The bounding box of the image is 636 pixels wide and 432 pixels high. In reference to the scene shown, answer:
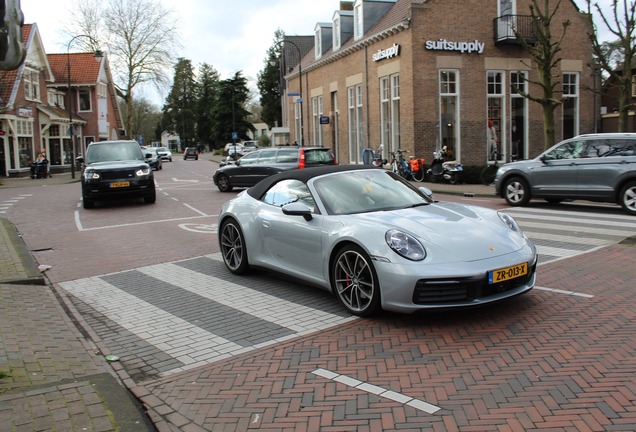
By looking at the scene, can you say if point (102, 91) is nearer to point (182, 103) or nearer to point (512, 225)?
point (512, 225)

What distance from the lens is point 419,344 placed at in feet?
15.7

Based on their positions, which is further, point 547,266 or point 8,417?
point 547,266

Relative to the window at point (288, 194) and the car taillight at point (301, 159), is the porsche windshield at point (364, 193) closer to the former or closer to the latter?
the window at point (288, 194)

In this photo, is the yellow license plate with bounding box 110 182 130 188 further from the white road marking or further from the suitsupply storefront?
the white road marking

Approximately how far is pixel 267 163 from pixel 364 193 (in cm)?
1438

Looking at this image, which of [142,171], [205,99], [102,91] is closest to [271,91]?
[205,99]

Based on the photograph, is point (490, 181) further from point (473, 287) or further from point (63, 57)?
point (63, 57)

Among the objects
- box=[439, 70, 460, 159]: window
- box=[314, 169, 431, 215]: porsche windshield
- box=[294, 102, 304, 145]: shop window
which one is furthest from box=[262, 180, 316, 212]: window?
box=[294, 102, 304, 145]: shop window

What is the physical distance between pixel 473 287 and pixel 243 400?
7.32 feet

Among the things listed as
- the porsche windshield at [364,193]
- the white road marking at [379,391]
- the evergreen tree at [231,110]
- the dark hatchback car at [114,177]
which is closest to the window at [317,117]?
the dark hatchback car at [114,177]

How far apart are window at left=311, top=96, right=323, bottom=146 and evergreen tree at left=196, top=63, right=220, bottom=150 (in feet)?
242

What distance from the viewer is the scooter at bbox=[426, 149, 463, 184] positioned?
21828mm

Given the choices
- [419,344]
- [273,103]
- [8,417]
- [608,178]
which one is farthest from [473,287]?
[273,103]

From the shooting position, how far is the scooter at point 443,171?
859 inches
